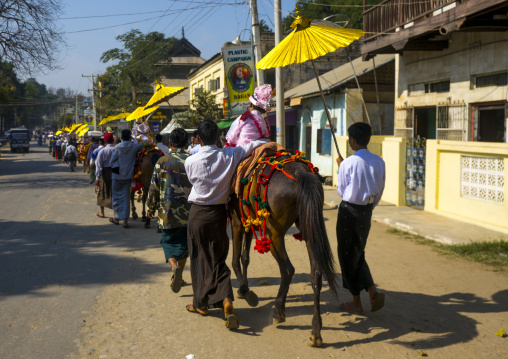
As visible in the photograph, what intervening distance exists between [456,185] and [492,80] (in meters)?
3.03

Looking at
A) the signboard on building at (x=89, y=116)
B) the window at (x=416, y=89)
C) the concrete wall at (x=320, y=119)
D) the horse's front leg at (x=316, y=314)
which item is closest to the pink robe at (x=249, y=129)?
the horse's front leg at (x=316, y=314)

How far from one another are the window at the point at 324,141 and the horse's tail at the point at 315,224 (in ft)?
50.5

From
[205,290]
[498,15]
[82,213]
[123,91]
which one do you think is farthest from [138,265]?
[123,91]

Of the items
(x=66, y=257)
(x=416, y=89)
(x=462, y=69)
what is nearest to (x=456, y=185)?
(x=462, y=69)

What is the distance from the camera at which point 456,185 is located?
33.5 ft

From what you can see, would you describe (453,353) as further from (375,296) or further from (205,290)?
(205,290)

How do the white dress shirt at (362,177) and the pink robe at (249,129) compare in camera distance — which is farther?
the pink robe at (249,129)

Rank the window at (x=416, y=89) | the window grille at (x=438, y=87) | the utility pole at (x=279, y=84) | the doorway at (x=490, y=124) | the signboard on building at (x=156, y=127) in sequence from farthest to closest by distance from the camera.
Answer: the signboard on building at (x=156, y=127) → the window at (x=416, y=89) → the utility pole at (x=279, y=84) → the window grille at (x=438, y=87) → the doorway at (x=490, y=124)

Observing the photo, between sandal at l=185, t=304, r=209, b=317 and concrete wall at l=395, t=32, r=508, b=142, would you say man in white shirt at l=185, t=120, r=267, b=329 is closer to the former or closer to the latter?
sandal at l=185, t=304, r=209, b=317

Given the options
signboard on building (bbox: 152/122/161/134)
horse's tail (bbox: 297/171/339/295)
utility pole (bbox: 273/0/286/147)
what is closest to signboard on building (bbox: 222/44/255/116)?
utility pole (bbox: 273/0/286/147)

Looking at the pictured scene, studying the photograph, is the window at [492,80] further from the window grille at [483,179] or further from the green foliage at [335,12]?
the green foliage at [335,12]

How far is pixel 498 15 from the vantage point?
1060 cm

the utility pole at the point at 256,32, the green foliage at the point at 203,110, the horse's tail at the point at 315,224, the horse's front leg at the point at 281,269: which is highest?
the utility pole at the point at 256,32

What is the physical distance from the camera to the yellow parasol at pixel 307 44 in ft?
20.6
